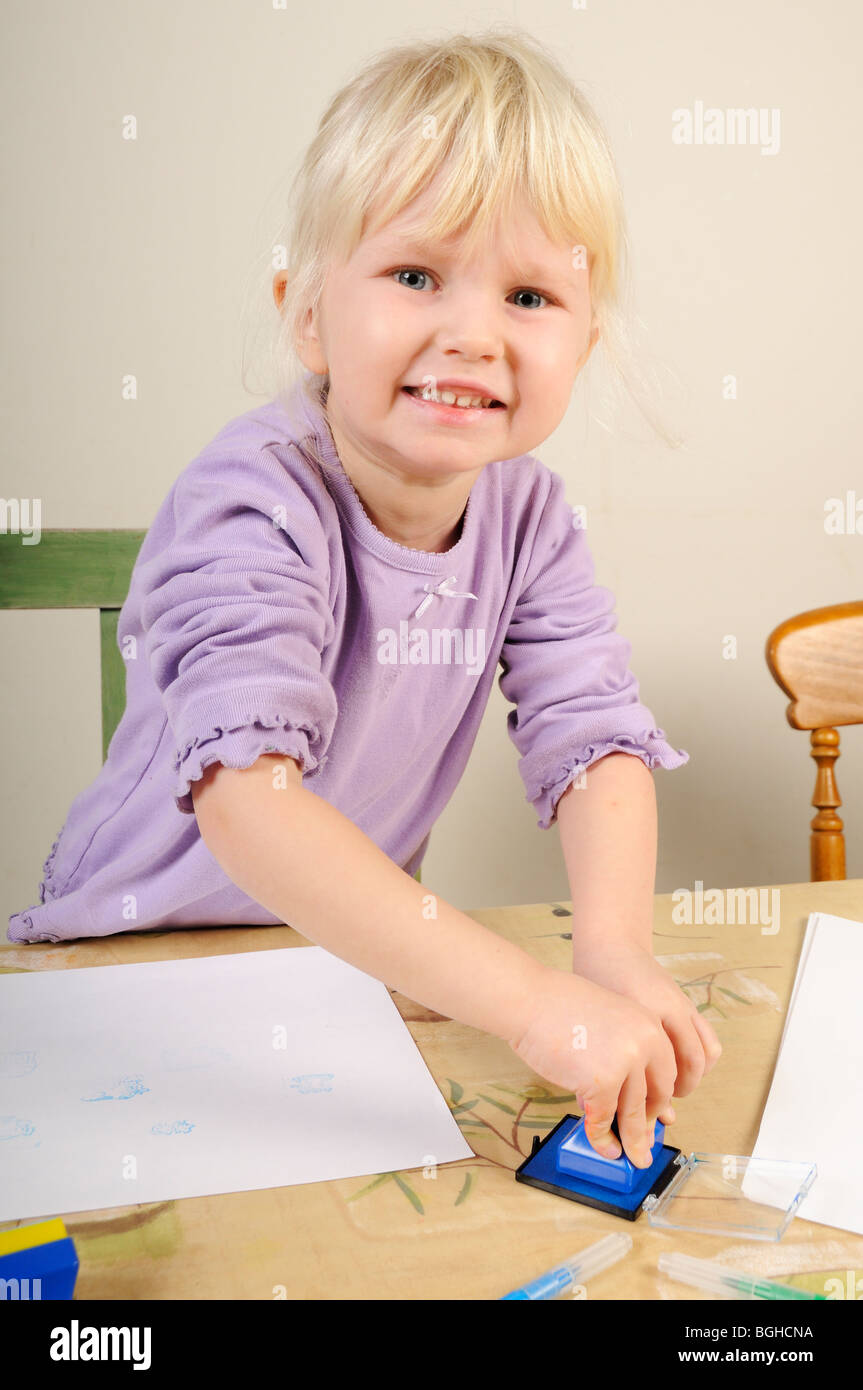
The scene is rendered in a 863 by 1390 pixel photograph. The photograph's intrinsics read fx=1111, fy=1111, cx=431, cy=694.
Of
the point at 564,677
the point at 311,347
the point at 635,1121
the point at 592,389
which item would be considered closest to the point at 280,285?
the point at 311,347

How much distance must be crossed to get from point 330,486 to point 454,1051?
1.10 ft

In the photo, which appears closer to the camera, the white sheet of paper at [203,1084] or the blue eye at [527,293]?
the white sheet of paper at [203,1084]

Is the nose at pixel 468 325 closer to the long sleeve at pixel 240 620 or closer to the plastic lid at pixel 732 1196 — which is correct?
the long sleeve at pixel 240 620

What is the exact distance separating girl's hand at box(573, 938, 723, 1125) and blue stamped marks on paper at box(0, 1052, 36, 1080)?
0.89 feet

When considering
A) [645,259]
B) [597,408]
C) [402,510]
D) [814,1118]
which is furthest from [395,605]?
[645,259]

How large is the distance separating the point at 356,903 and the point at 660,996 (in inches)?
6.0

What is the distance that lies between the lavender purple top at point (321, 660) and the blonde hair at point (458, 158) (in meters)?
0.13

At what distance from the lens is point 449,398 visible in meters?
0.57

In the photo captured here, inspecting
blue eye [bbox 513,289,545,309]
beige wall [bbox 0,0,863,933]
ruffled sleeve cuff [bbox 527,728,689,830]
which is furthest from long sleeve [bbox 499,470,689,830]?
beige wall [bbox 0,0,863,933]

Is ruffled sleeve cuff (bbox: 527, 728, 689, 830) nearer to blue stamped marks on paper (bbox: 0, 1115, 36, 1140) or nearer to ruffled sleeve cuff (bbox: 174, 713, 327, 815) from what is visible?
ruffled sleeve cuff (bbox: 174, 713, 327, 815)

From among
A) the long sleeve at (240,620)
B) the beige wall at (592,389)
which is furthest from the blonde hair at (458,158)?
the beige wall at (592,389)

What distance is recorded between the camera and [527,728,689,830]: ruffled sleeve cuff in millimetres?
681

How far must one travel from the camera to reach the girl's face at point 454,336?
21.1 inches

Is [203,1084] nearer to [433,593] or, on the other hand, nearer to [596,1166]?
[596,1166]
